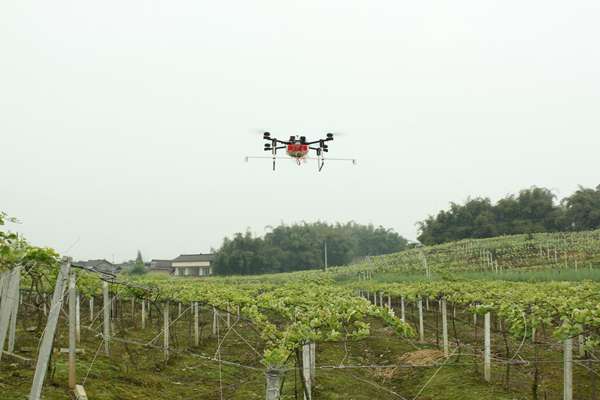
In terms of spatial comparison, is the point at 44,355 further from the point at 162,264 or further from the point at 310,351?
the point at 162,264

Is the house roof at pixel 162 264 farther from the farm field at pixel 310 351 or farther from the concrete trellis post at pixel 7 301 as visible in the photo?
the concrete trellis post at pixel 7 301

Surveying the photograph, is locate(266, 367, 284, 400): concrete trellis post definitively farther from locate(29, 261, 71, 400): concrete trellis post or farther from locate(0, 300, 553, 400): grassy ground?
locate(29, 261, 71, 400): concrete trellis post

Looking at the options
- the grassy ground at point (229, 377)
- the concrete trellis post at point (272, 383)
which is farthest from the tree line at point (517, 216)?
the concrete trellis post at point (272, 383)

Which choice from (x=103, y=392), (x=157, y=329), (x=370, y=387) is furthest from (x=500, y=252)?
(x=103, y=392)

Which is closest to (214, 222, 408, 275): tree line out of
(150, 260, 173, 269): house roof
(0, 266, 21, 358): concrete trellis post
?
(150, 260, 173, 269): house roof

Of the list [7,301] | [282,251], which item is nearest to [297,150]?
[7,301]

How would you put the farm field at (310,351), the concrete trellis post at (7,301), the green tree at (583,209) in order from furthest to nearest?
the green tree at (583,209), the farm field at (310,351), the concrete trellis post at (7,301)

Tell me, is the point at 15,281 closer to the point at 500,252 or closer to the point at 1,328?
the point at 1,328

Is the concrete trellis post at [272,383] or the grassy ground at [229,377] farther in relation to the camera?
the grassy ground at [229,377]

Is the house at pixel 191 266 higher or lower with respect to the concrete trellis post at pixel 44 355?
lower
